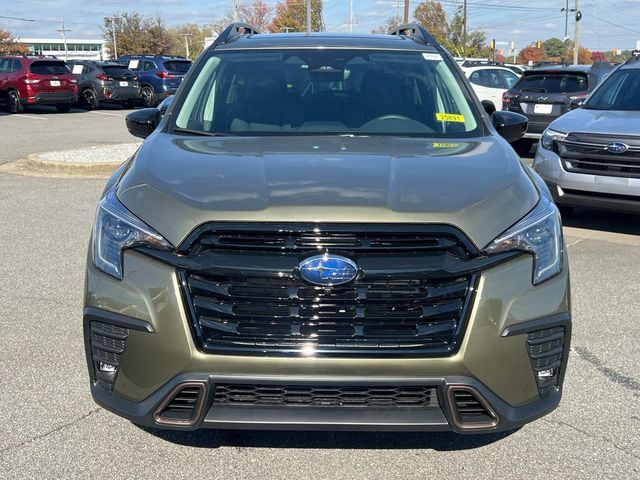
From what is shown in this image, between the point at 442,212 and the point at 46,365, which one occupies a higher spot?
the point at 442,212

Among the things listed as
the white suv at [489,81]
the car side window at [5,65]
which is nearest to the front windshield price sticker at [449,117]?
the white suv at [489,81]

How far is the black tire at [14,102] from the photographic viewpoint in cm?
2384

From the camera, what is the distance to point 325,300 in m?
2.80

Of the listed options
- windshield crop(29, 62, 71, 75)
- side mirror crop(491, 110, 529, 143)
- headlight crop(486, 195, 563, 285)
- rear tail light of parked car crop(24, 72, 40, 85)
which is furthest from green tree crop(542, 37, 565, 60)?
headlight crop(486, 195, 563, 285)

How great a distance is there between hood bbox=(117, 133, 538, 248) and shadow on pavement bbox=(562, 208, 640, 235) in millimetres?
4878

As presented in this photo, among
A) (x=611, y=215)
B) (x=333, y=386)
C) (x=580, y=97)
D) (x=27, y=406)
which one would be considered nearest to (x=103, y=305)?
(x=333, y=386)

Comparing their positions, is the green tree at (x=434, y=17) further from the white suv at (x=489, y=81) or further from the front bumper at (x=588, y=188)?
the front bumper at (x=588, y=188)

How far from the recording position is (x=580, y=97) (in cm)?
1272

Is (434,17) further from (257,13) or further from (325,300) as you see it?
(325,300)

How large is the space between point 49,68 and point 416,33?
70.2 ft

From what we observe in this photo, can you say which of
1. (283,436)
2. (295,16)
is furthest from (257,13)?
(283,436)

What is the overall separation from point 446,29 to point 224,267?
75.2m

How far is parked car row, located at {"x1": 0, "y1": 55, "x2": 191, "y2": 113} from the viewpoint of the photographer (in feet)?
77.9

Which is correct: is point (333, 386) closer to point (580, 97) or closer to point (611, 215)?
point (611, 215)
